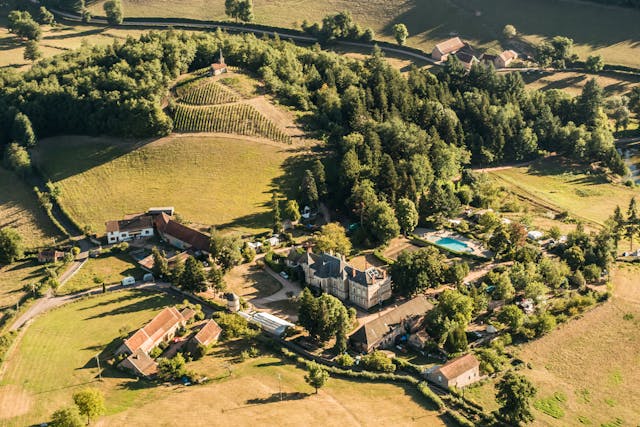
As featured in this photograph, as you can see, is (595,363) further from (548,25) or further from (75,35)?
(75,35)

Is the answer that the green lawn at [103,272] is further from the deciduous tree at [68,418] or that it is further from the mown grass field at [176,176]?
the deciduous tree at [68,418]

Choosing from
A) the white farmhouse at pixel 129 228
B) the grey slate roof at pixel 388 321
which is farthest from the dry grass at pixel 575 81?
the white farmhouse at pixel 129 228

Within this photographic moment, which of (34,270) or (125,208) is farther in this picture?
(125,208)

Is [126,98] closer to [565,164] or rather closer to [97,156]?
[97,156]

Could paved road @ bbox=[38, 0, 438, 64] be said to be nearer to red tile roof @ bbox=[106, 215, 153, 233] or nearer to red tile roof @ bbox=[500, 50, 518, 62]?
red tile roof @ bbox=[500, 50, 518, 62]

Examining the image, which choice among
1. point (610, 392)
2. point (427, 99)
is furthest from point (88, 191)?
point (610, 392)

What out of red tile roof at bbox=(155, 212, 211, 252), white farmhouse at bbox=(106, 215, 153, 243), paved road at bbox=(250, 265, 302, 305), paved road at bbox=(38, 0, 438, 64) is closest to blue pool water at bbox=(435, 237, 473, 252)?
A: paved road at bbox=(250, 265, 302, 305)
